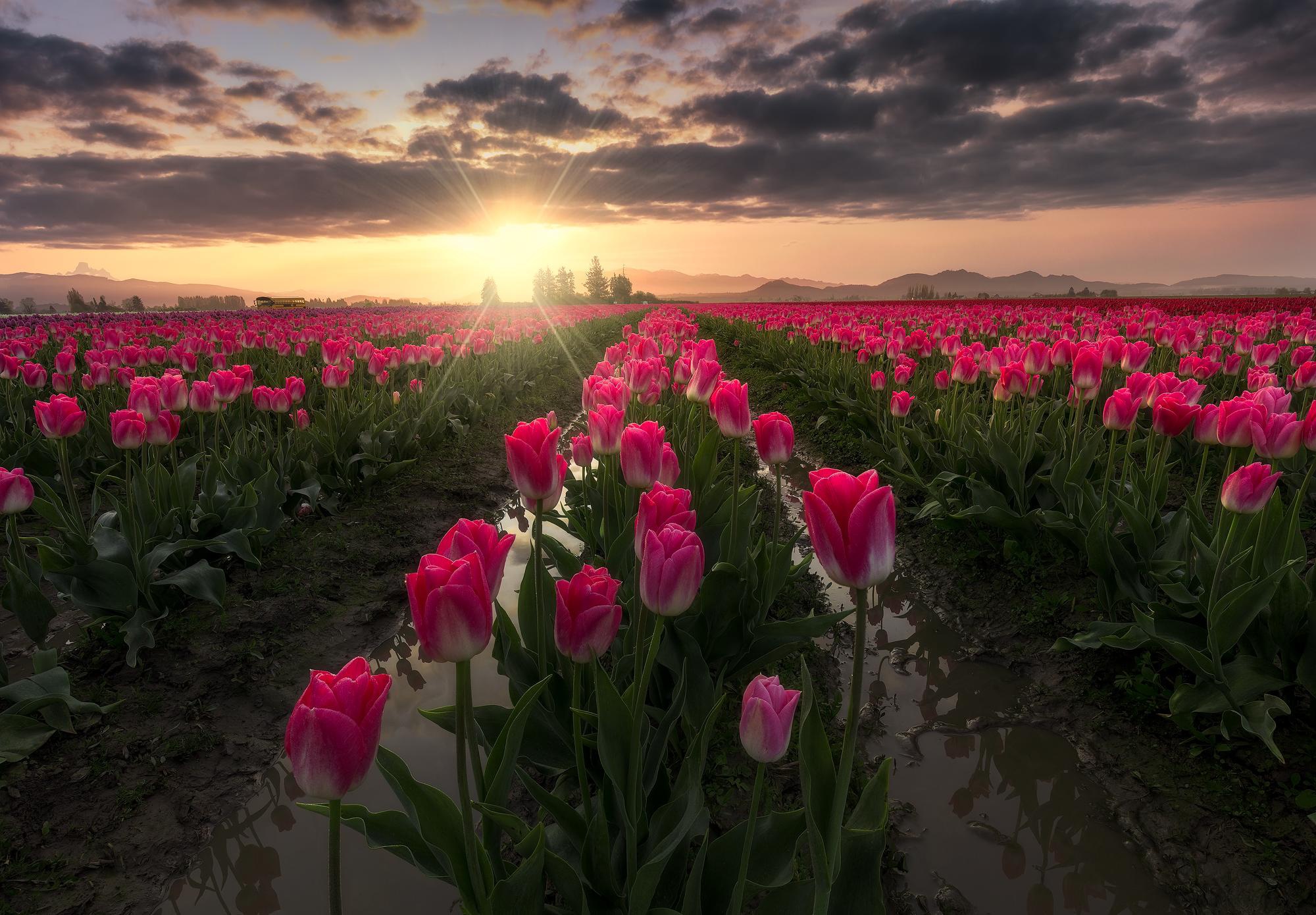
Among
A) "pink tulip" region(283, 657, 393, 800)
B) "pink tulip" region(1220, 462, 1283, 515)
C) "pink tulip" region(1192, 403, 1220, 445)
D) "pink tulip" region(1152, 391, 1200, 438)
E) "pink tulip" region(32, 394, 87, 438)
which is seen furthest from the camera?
"pink tulip" region(32, 394, 87, 438)

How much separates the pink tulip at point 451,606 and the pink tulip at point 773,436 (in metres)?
1.56

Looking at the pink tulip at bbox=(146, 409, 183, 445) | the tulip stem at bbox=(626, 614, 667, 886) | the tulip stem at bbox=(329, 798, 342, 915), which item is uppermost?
the pink tulip at bbox=(146, 409, 183, 445)

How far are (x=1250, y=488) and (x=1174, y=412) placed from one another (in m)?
0.79

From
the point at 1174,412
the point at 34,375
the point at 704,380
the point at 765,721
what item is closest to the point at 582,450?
the point at 704,380

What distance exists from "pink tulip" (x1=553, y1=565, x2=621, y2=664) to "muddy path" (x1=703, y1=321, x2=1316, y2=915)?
1492 mm

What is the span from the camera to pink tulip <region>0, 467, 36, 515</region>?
311 centimetres

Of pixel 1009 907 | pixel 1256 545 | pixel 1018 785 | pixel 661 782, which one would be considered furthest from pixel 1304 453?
pixel 661 782

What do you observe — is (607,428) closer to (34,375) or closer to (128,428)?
(128,428)

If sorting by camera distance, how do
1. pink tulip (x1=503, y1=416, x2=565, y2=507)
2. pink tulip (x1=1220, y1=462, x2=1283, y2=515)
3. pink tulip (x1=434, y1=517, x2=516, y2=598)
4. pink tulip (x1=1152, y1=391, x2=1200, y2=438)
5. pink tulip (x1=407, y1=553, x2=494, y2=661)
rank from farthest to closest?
pink tulip (x1=1152, y1=391, x2=1200, y2=438) < pink tulip (x1=1220, y1=462, x2=1283, y2=515) < pink tulip (x1=503, y1=416, x2=565, y2=507) < pink tulip (x1=434, y1=517, x2=516, y2=598) < pink tulip (x1=407, y1=553, x2=494, y2=661)

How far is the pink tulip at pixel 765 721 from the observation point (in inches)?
56.0

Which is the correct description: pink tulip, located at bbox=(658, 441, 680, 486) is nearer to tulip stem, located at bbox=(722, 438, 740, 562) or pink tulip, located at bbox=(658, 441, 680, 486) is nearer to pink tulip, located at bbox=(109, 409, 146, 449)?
tulip stem, located at bbox=(722, 438, 740, 562)

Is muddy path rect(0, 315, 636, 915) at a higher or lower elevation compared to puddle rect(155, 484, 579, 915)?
higher

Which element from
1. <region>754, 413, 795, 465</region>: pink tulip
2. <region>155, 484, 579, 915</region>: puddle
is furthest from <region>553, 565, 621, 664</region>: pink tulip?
<region>754, 413, 795, 465</region>: pink tulip

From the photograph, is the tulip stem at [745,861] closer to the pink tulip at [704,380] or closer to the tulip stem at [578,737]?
the tulip stem at [578,737]
